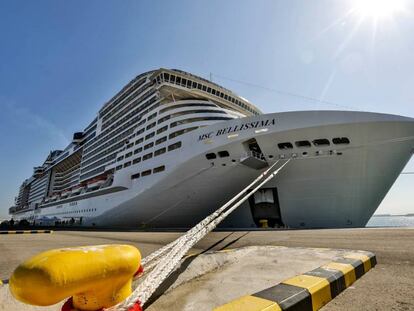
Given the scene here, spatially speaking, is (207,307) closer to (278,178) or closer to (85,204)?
(278,178)

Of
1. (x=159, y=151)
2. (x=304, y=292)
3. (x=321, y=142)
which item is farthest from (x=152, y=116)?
(x=304, y=292)

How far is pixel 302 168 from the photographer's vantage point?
41.8 ft

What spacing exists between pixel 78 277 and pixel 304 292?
1.66 metres

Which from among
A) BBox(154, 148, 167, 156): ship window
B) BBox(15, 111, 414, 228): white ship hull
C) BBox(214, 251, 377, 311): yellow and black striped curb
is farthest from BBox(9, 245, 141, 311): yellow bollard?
BBox(154, 148, 167, 156): ship window

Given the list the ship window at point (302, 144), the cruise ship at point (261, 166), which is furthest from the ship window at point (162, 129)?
the ship window at point (302, 144)

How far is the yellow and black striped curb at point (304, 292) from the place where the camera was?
177 centimetres

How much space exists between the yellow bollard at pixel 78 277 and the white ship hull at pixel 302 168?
1195 centimetres

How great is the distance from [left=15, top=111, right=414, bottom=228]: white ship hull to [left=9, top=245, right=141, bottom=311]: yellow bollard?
1195cm

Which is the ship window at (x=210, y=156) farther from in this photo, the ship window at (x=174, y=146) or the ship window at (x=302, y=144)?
the ship window at (x=302, y=144)

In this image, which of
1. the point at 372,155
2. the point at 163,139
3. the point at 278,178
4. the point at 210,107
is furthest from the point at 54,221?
the point at 372,155

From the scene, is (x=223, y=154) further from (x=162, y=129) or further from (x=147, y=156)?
(x=147, y=156)

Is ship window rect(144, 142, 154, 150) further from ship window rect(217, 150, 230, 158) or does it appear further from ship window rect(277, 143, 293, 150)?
ship window rect(277, 143, 293, 150)

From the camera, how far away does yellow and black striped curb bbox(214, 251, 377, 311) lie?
1.77 m

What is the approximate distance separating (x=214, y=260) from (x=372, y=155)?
1164 centimetres
